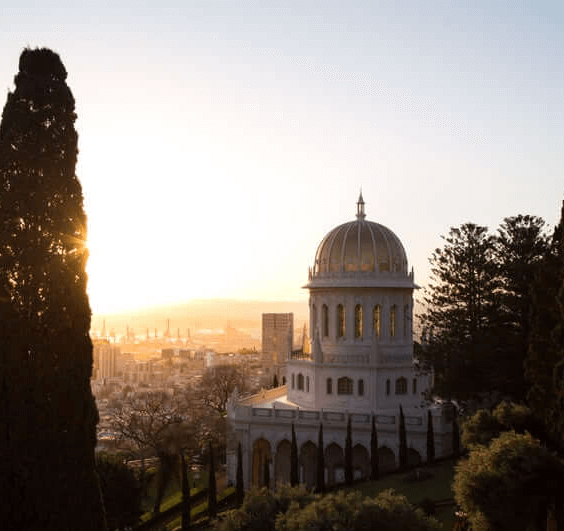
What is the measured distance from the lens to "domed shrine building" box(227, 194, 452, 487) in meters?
48.9

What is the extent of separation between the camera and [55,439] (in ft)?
67.1

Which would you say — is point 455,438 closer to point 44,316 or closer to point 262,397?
point 262,397

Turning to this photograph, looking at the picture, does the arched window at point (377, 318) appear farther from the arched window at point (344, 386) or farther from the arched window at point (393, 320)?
the arched window at point (344, 386)

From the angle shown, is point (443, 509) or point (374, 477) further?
point (374, 477)

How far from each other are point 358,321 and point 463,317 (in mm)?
11941

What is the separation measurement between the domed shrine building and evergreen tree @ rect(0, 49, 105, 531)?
95.1ft

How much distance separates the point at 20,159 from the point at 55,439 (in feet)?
26.2

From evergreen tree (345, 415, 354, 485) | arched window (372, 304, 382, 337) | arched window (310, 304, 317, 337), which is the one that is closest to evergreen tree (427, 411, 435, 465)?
evergreen tree (345, 415, 354, 485)

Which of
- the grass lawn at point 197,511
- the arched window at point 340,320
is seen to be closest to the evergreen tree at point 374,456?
the arched window at point 340,320

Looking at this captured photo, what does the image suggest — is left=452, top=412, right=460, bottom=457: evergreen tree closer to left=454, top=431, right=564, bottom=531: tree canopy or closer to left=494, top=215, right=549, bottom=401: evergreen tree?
left=494, top=215, right=549, bottom=401: evergreen tree

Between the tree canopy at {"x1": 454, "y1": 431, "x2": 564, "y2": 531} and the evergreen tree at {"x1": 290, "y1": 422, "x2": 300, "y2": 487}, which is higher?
the tree canopy at {"x1": 454, "y1": 431, "x2": 564, "y2": 531}

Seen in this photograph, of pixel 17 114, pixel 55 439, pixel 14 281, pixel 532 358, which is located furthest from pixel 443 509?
pixel 17 114

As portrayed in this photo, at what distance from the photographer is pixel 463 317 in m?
43.0

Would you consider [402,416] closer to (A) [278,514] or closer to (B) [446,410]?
(B) [446,410]
